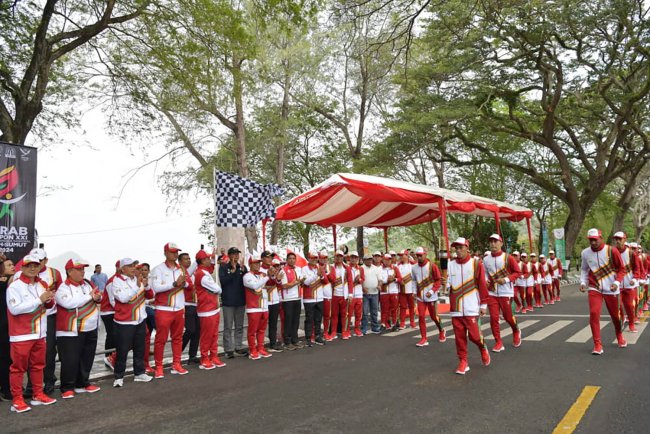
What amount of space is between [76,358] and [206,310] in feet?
6.32

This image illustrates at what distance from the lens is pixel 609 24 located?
1844 centimetres

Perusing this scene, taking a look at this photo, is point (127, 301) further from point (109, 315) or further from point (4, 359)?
point (109, 315)

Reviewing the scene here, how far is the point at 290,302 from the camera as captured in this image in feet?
29.6

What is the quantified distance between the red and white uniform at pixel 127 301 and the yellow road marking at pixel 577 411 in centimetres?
529

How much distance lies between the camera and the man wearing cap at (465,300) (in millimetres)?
6633

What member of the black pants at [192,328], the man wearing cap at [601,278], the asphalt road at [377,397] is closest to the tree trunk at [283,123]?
the black pants at [192,328]

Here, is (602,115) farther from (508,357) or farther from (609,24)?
(508,357)

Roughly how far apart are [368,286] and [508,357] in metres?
3.94

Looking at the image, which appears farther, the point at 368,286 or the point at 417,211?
the point at 417,211

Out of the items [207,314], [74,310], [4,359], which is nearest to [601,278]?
[207,314]

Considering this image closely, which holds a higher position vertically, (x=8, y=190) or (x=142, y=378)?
(x=8, y=190)

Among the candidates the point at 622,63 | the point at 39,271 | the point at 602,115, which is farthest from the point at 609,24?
the point at 39,271

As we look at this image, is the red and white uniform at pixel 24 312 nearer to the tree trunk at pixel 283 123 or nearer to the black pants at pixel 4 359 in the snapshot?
the black pants at pixel 4 359

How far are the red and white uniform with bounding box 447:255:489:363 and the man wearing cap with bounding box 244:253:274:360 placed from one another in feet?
10.3
